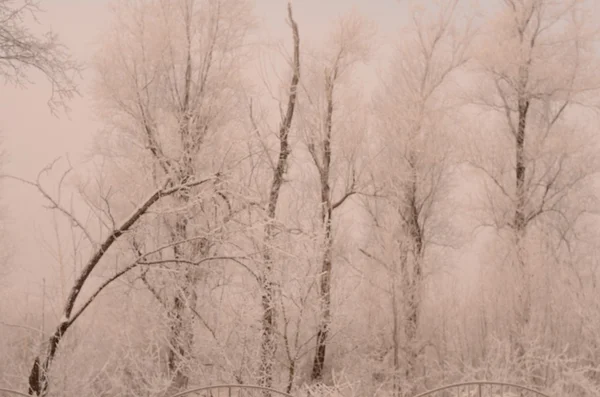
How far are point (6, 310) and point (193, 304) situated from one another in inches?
294

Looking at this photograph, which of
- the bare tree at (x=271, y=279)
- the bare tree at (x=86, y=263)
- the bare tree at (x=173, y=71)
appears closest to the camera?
the bare tree at (x=86, y=263)

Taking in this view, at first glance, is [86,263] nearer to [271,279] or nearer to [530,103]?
[271,279]

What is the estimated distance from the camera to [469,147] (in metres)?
15.8

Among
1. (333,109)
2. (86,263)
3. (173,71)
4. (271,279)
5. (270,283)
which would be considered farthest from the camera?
(333,109)

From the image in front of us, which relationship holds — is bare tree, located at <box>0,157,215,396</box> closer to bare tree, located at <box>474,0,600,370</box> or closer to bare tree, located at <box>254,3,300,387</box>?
bare tree, located at <box>254,3,300,387</box>

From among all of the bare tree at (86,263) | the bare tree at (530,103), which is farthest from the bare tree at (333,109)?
the bare tree at (86,263)

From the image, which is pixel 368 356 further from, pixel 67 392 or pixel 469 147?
pixel 67 392

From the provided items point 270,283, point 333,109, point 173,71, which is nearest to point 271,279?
A: point 270,283

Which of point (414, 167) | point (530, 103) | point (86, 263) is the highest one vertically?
point (530, 103)

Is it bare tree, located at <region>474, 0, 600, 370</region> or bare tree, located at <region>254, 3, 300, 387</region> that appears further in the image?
bare tree, located at <region>474, 0, 600, 370</region>

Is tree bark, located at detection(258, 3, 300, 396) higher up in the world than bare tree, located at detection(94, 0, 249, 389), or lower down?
lower down

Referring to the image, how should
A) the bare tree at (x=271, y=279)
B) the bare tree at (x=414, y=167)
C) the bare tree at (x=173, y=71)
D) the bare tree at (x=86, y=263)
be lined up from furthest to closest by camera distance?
1. the bare tree at (x=414, y=167)
2. the bare tree at (x=173, y=71)
3. the bare tree at (x=271, y=279)
4. the bare tree at (x=86, y=263)

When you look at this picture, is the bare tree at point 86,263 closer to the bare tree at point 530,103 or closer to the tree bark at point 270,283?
the tree bark at point 270,283

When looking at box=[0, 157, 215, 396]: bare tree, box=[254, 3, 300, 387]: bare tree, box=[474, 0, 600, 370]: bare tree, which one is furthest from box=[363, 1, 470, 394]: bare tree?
box=[0, 157, 215, 396]: bare tree
